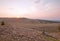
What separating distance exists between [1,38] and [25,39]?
219 centimetres

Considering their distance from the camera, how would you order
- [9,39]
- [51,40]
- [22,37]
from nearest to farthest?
[9,39]
[22,37]
[51,40]

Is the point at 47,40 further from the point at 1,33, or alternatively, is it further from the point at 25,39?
the point at 1,33

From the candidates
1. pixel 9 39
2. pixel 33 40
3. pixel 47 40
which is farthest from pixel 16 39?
pixel 47 40

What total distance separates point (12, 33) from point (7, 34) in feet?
2.06

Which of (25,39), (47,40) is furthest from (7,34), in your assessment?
(47,40)

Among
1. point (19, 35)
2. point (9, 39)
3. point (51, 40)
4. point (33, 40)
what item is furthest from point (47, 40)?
point (9, 39)

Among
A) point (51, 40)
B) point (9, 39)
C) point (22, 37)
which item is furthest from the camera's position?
point (51, 40)

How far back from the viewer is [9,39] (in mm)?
13867

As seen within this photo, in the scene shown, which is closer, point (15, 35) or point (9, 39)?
point (9, 39)

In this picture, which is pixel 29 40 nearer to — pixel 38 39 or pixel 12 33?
pixel 38 39

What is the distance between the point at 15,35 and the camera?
15.0 metres

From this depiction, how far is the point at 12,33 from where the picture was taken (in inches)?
609

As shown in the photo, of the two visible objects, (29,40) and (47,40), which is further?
(47,40)

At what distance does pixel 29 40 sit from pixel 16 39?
1205 mm
